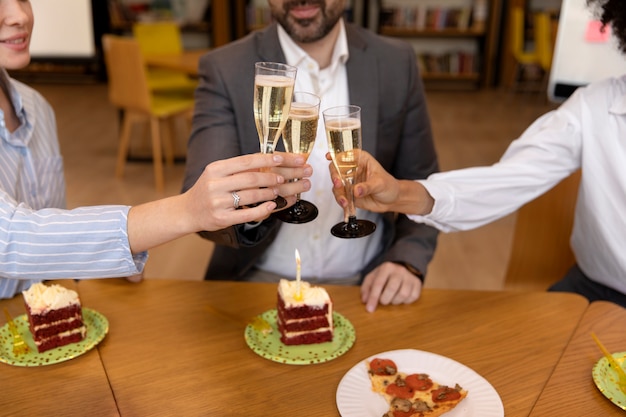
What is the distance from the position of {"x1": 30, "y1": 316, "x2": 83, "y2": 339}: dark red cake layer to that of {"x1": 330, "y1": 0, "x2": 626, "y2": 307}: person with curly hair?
0.83m

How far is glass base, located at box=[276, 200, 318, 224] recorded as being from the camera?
1309 mm

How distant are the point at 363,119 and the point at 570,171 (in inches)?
24.5

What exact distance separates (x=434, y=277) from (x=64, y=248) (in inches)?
102

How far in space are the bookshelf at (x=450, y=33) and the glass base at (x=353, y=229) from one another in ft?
22.7

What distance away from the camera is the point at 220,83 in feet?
6.29

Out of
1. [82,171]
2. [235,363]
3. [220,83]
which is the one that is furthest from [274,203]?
[82,171]

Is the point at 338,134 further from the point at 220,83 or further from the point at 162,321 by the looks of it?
the point at 220,83

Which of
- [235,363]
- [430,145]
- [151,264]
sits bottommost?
[151,264]

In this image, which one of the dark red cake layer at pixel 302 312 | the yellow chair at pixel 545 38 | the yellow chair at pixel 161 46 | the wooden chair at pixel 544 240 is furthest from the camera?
the yellow chair at pixel 545 38

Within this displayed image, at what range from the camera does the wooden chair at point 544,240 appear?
2.12 meters

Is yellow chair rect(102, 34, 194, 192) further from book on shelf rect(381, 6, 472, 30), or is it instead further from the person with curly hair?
book on shelf rect(381, 6, 472, 30)

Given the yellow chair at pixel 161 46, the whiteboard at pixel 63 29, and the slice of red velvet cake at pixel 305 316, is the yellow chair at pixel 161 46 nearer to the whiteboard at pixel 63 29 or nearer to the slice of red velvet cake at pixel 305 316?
the whiteboard at pixel 63 29

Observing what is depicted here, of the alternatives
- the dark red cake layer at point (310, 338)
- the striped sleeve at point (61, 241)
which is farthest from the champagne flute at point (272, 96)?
the dark red cake layer at point (310, 338)

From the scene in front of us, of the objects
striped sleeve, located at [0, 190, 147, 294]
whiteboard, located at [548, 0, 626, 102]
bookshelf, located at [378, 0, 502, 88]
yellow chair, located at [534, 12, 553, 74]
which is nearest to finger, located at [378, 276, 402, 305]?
striped sleeve, located at [0, 190, 147, 294]
